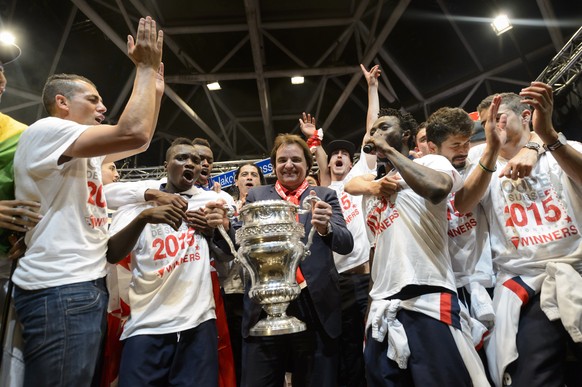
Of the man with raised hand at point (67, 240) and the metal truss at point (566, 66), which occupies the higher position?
the metal truss at point (566, 66)

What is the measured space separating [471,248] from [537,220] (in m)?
0.39

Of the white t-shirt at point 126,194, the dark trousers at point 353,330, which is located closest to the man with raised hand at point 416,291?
the dark trousers at point 353,330

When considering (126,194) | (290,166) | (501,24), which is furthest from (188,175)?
(501,24)

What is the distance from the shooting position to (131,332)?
2371mm

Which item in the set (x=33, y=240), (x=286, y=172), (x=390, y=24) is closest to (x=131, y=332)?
(x=33, y=240)

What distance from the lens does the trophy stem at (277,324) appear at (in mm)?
2014

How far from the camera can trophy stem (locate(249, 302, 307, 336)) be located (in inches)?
79.3

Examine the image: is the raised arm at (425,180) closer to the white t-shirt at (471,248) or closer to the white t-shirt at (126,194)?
the white t-shirt at (471,248)

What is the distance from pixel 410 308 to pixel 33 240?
1.71 meters

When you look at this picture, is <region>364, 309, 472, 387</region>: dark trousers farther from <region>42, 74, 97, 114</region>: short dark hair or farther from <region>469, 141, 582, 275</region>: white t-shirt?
<region>42, 74, 97, 114</region>: short dark hair

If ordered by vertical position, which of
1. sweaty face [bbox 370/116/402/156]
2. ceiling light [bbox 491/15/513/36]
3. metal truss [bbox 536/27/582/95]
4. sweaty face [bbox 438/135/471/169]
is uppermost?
ceiling light [bbox 491/15/513/36]

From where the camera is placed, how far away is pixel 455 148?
2588 mm

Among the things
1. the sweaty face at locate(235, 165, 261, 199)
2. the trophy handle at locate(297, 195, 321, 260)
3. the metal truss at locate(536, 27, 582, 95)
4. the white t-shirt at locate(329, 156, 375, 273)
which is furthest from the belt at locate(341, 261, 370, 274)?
the metal truss at locate(536, 27, 582, 95)

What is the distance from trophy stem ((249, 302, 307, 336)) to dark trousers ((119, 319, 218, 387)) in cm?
47
